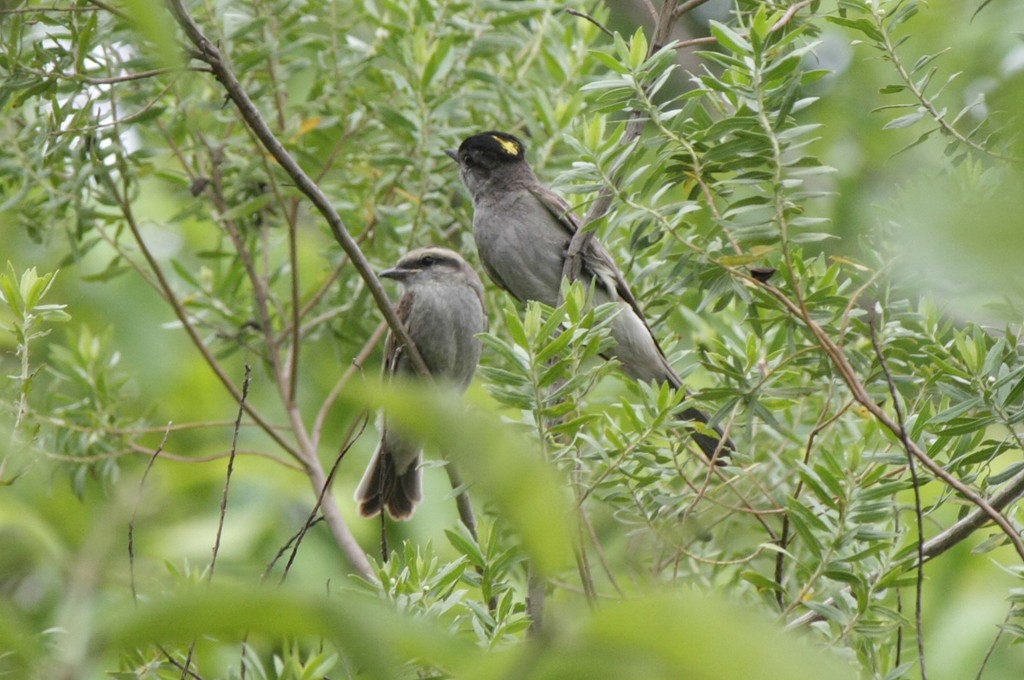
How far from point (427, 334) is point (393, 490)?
706 millimetres

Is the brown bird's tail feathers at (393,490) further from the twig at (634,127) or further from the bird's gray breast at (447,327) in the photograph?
the twig at (634,127)

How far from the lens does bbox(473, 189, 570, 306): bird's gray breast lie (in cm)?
428

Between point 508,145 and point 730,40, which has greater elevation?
point 730,40

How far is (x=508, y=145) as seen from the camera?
413 cm

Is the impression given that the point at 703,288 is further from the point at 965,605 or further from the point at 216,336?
the point at 965,605

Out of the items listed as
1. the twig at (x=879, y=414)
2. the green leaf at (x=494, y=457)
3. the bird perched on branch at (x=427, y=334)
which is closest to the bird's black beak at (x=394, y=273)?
the bird perched on branch at (x=427, y=334)

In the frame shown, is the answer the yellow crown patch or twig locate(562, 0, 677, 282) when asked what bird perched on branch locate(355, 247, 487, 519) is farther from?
twig locate(562, 0, 677, 282)

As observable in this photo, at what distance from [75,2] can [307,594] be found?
9.83 feet

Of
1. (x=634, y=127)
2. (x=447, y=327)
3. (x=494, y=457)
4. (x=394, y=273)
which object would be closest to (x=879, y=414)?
(x=634, y=127)

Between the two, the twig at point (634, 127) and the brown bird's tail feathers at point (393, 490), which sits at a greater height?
the twig at point (634, 127)

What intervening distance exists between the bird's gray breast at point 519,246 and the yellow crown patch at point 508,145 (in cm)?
23

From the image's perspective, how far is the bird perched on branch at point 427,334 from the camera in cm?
463

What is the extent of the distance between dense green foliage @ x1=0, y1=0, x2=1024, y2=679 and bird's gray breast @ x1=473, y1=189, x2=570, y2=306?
0.19m

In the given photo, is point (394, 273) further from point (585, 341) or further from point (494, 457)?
point (494, 457)
